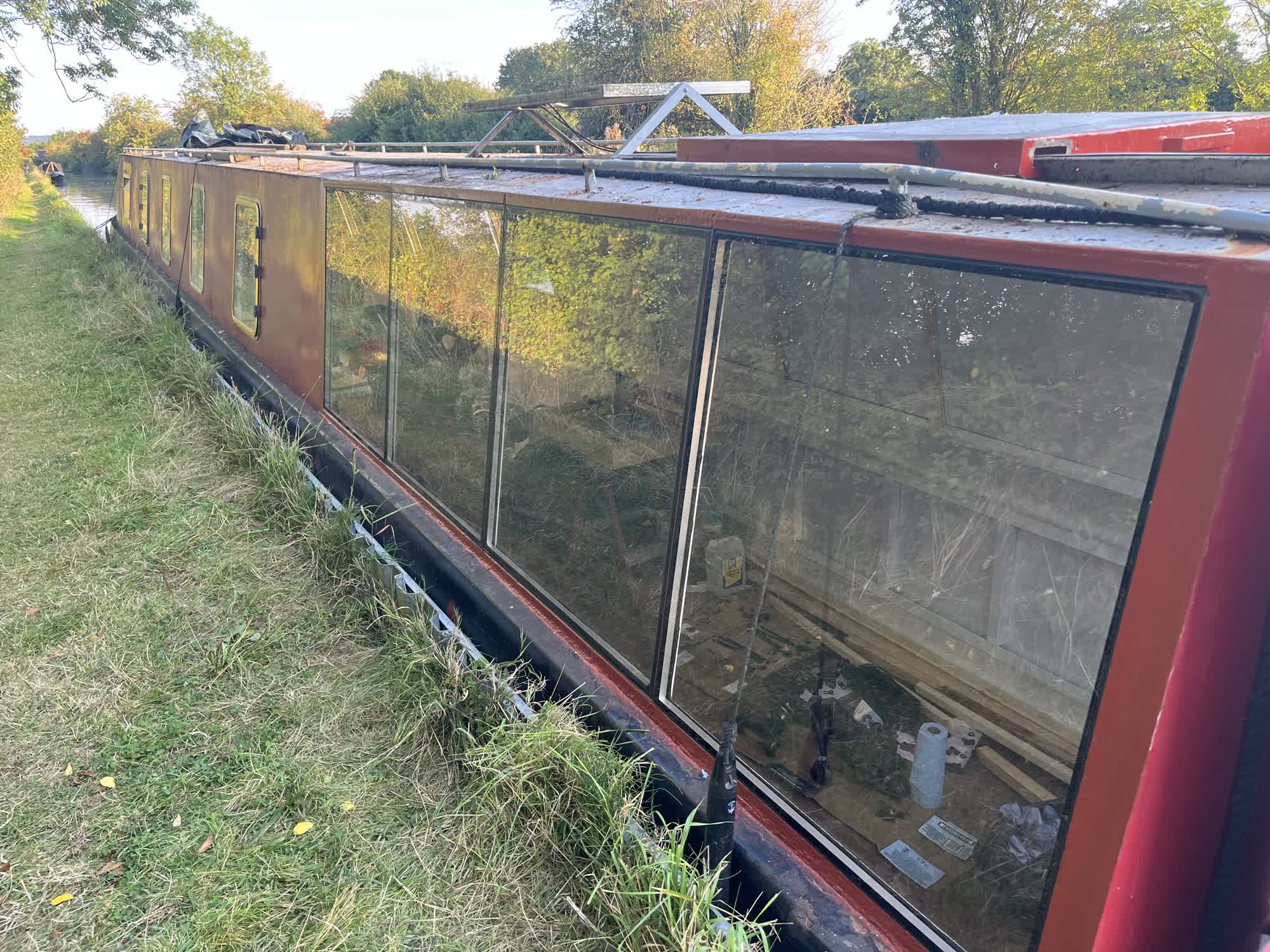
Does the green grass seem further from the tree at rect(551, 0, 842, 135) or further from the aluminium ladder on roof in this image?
the tree at rect(551, 0, 842, 135)

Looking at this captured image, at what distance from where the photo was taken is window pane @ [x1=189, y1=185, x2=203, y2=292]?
7.82m

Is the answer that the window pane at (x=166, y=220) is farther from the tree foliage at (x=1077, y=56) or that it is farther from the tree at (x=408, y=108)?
the tree at (x=408, y=108)

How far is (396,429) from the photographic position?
4.29m

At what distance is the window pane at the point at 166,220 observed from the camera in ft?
30.9

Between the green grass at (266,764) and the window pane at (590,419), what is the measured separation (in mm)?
506

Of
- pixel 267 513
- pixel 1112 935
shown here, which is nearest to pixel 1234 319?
pixel 1112 935

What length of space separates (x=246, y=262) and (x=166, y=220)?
424 cm

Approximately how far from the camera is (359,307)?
4.56m

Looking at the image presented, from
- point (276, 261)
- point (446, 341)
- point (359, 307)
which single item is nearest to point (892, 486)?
point (446, 341)

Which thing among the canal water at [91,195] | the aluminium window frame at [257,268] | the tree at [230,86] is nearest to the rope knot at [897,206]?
the aluminium window frame at [257,268]

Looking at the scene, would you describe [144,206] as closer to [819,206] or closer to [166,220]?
[166,220]

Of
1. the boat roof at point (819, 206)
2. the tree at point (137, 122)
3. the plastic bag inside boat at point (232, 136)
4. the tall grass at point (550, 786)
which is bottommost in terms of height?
the tall grass at point (550, 786)

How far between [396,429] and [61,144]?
75.0 m

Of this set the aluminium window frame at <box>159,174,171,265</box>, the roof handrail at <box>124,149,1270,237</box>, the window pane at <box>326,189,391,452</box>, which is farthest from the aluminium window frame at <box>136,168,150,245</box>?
the roof handrail at <box>124,149,1270,237</box>
